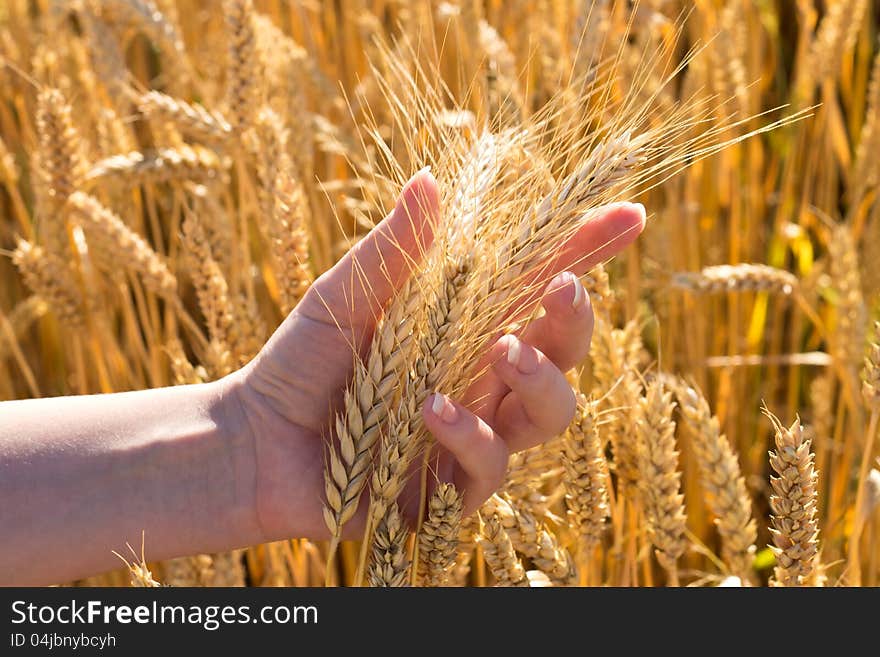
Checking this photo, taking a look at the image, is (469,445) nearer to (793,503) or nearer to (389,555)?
(389,555)

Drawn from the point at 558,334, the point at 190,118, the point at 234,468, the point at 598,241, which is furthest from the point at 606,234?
the point at 190,118

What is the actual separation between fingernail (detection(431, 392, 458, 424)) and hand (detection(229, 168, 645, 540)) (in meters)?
0.02

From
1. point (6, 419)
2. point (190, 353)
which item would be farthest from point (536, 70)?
point (6, 419)

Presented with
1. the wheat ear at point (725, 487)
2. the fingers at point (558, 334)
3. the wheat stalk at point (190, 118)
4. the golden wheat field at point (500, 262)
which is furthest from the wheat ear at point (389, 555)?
the wheat stalk at point (190, 118)

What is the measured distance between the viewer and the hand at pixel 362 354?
35.6 inches

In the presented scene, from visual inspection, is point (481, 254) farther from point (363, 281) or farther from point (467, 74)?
point (467, 74)

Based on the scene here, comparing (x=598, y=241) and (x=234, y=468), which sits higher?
(x=598, y=241)

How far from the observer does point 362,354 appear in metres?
1.01

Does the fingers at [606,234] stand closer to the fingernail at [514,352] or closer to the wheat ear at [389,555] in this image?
the fingernail at [514,352]

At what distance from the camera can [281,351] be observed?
0.99 metres

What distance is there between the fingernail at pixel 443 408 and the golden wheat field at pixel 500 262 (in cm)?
2

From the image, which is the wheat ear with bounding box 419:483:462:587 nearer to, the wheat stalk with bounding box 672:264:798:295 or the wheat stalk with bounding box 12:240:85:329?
the wheat stalk with bounding box 672:264:798:295

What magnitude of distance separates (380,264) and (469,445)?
0.69 ft
